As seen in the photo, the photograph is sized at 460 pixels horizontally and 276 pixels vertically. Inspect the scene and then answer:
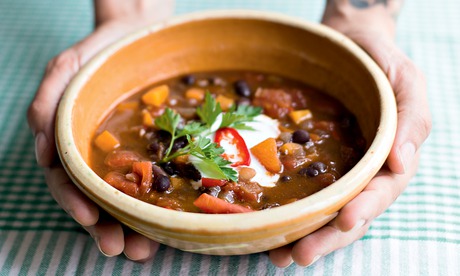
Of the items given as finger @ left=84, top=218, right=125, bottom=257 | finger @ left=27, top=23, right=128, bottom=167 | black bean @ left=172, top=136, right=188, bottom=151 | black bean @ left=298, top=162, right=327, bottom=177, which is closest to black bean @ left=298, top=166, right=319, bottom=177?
black bean @ left=298, top=162, right=327, bottom=177

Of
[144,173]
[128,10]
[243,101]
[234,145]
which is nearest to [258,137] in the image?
[234,145]

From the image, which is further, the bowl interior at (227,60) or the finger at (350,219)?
the bowl interior at (227,60)

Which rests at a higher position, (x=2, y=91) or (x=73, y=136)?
(x=73, y=136)

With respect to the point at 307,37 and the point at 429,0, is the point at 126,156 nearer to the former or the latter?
the point at 307,37

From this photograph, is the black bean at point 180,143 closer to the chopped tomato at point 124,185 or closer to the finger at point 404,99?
the chopped tomato at point 124,185

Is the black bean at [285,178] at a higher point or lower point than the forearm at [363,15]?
lower

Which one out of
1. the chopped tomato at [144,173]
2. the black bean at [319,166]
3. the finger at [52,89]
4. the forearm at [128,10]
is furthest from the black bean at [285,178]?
the forearm at [128,10]

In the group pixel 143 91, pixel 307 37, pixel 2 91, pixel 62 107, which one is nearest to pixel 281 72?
pixel 307 37
